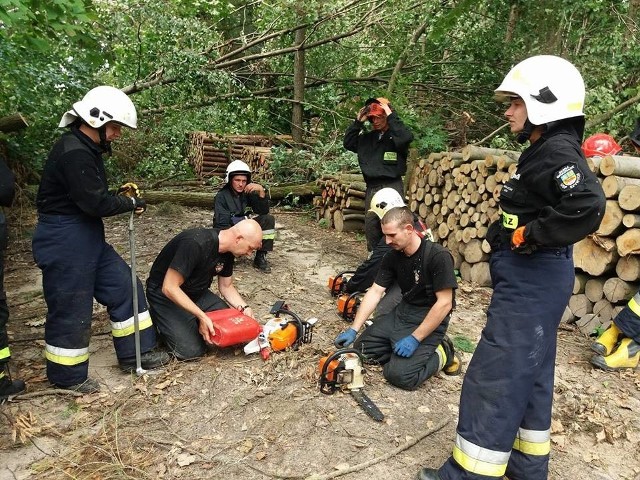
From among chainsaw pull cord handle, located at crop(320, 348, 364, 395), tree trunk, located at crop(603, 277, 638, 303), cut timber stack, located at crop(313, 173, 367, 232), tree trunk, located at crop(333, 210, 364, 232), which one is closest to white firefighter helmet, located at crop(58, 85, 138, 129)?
chainsaw pull cord handle, located at crop(320, 348, 364, 395)

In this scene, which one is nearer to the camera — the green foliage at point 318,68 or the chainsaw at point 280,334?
the chainsaw at point 280,334

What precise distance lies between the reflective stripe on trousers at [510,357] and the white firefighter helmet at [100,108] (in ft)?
9.08

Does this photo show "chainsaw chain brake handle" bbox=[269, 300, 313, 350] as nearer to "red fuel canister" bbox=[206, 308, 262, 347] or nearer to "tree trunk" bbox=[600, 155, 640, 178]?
"red fuel canister" bbox=[206, 308, 262, 347]

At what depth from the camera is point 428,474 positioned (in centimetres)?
260

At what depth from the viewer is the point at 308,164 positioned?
943 cm

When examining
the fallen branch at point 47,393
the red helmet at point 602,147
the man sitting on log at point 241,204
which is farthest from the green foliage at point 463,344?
the fallen branch at point 47,393

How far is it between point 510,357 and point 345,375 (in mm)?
1411

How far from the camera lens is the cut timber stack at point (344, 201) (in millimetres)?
7844

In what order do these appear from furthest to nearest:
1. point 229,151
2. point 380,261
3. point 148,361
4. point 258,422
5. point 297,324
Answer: point 229,151, point 380,261, point 297,324, point 148,361, point 258,422

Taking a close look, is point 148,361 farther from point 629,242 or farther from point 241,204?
point 629,242

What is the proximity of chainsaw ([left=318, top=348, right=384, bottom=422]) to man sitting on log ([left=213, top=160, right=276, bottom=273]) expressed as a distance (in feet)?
9.60

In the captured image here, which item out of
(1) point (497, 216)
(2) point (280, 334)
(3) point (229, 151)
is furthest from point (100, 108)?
(3) point (229, 151)

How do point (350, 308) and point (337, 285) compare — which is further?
point (337, 285)

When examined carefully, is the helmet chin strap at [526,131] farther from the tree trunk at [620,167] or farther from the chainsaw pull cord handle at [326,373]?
the tree trunk at [620,167]
